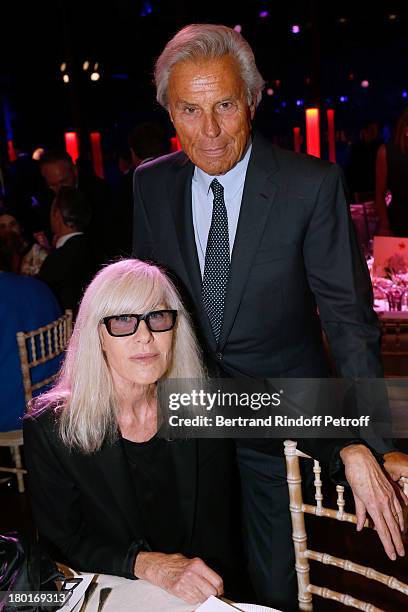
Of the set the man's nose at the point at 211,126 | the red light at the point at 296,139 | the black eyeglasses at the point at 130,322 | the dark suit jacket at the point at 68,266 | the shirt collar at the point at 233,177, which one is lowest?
the dark suit jacket at the point at 68,266

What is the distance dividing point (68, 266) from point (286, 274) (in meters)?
2.61

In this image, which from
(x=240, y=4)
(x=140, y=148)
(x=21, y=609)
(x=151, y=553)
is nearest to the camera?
(x=21, y=609)

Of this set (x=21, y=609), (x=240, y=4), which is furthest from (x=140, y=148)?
(x=240, y=4)

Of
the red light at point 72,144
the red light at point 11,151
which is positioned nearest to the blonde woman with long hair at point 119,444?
the red light at point 72,144

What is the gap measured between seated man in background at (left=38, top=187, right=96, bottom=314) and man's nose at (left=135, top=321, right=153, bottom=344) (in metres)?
2.56

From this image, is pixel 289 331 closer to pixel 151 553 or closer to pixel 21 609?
pixel 151 553

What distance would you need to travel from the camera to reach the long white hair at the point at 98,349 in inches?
64.9

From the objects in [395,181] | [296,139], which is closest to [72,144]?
[395,181]

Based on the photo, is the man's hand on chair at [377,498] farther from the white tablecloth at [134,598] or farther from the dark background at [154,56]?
the dark background at [154,56]

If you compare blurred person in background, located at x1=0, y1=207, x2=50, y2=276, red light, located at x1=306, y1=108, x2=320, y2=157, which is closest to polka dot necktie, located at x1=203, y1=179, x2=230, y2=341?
blurred person in background, located at x1=0, y1=207, x2=50, y2=276

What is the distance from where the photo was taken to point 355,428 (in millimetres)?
1619

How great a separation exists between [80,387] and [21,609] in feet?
1.93

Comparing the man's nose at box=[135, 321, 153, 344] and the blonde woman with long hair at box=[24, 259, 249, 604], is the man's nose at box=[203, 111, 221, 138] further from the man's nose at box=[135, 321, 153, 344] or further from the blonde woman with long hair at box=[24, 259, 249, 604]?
the man's nose at box=[135, 321, 153, 344]

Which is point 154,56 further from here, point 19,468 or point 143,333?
point 143,333
